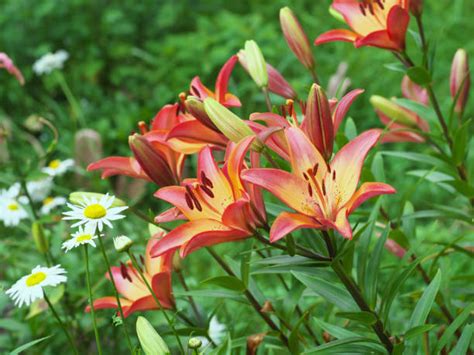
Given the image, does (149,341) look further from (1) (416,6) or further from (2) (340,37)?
(1) (416,6)

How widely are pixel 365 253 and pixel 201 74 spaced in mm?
2012

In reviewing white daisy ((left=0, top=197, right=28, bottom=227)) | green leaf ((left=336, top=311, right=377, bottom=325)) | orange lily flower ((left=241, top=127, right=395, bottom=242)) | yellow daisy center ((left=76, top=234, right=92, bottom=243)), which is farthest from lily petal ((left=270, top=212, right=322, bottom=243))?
white daisy ((left=0, top=197, right=28, bottom=227))

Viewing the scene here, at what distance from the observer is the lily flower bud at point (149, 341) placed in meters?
0.79

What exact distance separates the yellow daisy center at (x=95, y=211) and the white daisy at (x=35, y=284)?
7 cm

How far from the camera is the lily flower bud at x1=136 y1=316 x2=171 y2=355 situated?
31.0 inches

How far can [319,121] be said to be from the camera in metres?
0.81

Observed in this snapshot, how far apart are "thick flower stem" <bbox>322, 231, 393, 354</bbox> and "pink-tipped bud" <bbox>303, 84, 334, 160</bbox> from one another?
0.09 metres

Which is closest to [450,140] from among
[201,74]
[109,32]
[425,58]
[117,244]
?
[425,58]

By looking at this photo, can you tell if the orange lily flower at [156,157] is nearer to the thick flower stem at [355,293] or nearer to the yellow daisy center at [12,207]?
the thick flower stem at [355,293]

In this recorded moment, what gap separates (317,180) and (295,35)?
35cm

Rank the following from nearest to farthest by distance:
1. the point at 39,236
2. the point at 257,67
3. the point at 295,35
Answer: the point at 257,67 → the point at 295,35 → the point at 39,236

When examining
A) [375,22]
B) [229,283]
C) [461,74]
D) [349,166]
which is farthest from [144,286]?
[461,74]

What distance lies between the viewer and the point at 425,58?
111 centimetres

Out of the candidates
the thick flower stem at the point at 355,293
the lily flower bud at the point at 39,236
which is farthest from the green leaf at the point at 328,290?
the lily flower bud at the point at 39,236
